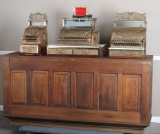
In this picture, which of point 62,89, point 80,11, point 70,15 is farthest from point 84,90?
point 70,15

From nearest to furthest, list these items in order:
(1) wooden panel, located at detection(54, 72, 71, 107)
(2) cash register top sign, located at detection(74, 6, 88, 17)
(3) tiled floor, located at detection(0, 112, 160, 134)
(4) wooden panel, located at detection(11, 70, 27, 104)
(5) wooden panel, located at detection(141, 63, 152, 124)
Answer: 1. (5) wooden panel, located at detection(141, 63, 152, 124)
2. (1) wooden panel, located at detection(54, 72, 71, 107)
3. (4) wooden panel, located at detection(11, 70, 27, 104)
4. (2) cash register top sign, located at detection(74, 6, 88, 17)
5. (3) tiled floor, located at detection(0, 112, 160, 134)

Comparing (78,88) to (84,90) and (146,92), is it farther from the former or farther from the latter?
(146,92)

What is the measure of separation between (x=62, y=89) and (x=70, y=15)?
1.33 meters

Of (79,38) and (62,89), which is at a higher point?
(79,38)

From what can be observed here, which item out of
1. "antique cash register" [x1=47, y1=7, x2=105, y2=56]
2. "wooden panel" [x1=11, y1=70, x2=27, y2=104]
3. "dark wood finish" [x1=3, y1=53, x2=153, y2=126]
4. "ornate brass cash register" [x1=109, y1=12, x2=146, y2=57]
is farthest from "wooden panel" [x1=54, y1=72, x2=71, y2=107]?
"ornate brass cash register" [x1=109, y1=12, x2=146, y2=57]

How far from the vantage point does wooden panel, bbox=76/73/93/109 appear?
13.4ft

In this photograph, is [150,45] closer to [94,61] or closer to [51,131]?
[94,61]

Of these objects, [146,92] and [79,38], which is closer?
[146,92]

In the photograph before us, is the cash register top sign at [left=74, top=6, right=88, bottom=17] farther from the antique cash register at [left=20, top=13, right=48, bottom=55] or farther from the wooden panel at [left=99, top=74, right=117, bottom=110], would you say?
the wooden panel at [left=99, top=74, right=117, bottom=110]

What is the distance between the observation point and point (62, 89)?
4.16m

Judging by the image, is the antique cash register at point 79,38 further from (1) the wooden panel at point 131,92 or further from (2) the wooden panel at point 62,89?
(1) the wooden panel at point 131,92

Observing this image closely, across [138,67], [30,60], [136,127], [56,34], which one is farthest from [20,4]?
[136,127]

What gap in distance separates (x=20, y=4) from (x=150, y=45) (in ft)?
6.81

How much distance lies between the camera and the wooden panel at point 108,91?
13.1ft
